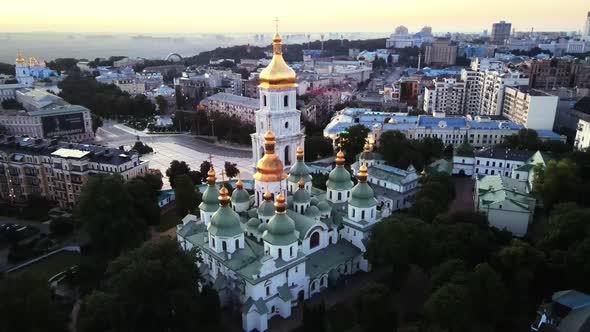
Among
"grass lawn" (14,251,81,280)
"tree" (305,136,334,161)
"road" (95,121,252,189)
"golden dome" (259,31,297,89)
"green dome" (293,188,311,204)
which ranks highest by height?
"golden dome" (259,31,297,89)

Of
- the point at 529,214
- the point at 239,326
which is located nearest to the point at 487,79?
the point at 529,214

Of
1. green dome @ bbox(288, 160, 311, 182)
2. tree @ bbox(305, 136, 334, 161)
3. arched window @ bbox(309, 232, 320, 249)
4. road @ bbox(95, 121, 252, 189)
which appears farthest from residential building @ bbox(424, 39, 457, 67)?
arched window @ bbox(309, 232, 320, 249)

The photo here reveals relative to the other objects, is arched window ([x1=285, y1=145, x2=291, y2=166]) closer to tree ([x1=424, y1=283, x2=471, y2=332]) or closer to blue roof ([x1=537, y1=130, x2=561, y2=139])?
tree ([x1=424, y1=283, x2=471, y2=332])

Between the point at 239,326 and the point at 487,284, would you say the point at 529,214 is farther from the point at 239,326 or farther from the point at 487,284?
the point at 239,326

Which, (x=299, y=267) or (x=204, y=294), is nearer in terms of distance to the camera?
(x=204, y=294)

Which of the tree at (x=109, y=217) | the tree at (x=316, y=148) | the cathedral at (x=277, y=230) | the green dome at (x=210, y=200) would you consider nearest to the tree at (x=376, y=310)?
the cathedral at (x=277, y=230)
